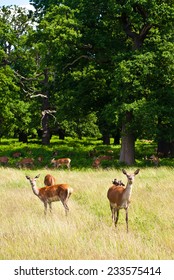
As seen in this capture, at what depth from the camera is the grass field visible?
25.5ft

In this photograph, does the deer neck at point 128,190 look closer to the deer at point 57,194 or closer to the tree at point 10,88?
the deer at point 57,194

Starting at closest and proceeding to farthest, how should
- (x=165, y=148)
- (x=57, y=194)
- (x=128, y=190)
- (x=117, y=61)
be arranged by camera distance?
(x=128, y=190), (x=57, y=194), (x=117, y=61), (x=165, y=148)

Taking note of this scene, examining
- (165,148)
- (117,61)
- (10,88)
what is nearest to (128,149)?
(117,61)

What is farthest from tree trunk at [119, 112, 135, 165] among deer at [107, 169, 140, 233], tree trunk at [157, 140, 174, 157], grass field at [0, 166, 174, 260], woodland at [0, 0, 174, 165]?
deer at [107, 169, 140, 233]

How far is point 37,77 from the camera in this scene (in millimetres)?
39125

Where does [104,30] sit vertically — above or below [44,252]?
above

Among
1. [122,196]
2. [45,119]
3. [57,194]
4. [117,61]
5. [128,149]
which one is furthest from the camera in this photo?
[45,119]

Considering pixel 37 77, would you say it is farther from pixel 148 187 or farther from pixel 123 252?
pixel 123 252

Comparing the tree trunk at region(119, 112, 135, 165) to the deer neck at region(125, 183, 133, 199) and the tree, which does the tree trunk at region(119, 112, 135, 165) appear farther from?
the deer neck at region(125, 183, 133, 199)

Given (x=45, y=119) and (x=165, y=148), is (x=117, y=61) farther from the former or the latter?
(x=45, y=119)

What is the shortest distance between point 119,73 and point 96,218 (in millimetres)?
11974

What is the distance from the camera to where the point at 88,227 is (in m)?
9.67

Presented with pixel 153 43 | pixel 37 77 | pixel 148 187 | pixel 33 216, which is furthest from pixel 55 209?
pixel 37 77

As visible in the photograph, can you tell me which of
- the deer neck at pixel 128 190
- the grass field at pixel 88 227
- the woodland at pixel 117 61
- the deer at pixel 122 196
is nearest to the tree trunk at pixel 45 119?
the woodland at pixel 117 61
